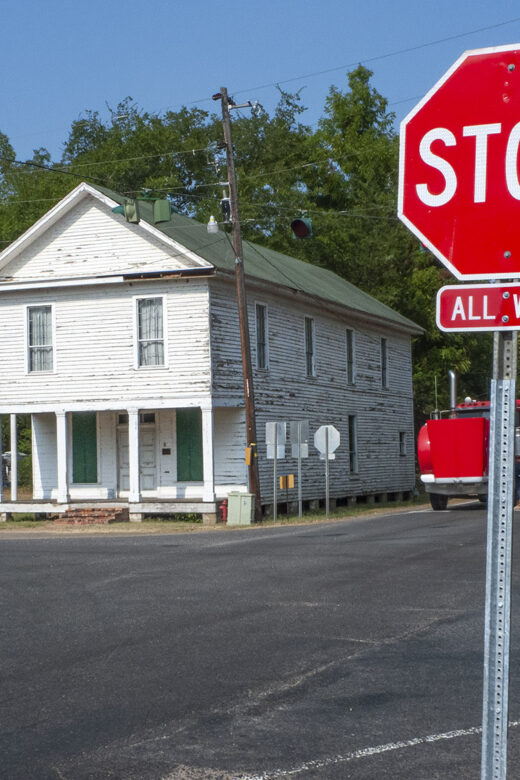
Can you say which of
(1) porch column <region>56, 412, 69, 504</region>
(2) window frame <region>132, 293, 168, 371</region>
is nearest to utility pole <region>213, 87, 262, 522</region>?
(2) window frame <region>132, 293, 168, 371</region>

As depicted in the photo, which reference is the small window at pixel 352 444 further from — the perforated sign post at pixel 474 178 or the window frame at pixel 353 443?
the perforated sign post at pixel 474 178

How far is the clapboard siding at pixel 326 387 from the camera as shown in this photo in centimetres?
2945

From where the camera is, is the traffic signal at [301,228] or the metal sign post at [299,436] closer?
the traffic signal at [301,228]

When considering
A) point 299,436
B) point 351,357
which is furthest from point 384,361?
point 299,436

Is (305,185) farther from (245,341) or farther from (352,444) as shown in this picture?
(245,341)

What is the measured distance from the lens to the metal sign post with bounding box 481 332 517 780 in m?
3.15

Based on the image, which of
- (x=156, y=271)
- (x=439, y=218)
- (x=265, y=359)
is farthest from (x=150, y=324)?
(x=439, y=218)

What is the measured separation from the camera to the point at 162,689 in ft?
24.0

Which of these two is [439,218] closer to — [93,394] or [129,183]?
[93,394]

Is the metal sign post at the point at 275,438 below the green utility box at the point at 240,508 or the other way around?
the other way around

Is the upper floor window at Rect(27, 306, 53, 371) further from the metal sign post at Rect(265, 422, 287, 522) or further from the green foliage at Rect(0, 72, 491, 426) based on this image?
the green foliage at Rect(0, 72, 491, 426)

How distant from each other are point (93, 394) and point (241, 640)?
21.1 metres

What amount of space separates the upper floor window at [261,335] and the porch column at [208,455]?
11.3ft

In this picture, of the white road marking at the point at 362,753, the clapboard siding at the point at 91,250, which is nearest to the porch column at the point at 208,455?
the clapboard siding at the point at 91,250
